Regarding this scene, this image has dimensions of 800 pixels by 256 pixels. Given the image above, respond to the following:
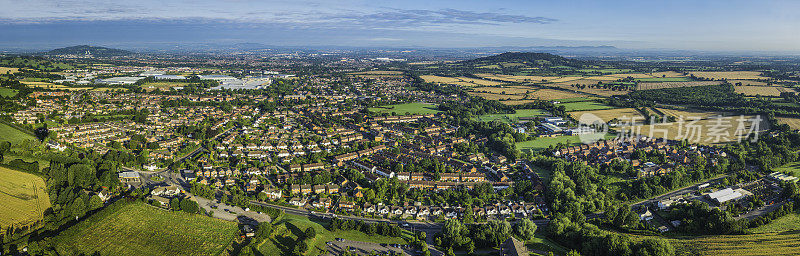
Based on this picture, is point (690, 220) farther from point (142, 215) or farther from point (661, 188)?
point (142, 215)

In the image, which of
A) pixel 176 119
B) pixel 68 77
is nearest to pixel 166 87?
pixel 68 77

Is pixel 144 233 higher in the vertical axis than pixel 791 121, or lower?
lower

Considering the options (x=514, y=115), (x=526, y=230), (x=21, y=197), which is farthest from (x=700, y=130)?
(x=21, y=197)

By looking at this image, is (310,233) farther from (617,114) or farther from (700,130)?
(617,114)

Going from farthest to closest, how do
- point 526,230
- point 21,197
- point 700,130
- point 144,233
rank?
1. point 700,130
2. point 21,197
3. point 526,230
4. point 144,233

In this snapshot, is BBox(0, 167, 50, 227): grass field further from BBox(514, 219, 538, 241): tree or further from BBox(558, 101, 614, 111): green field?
BBox(558, 101, 614, 111): green field

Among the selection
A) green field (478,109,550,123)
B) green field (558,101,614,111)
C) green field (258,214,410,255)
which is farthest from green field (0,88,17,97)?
green field (558,101,614,111)

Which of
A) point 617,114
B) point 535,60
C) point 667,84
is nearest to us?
point 617,114
